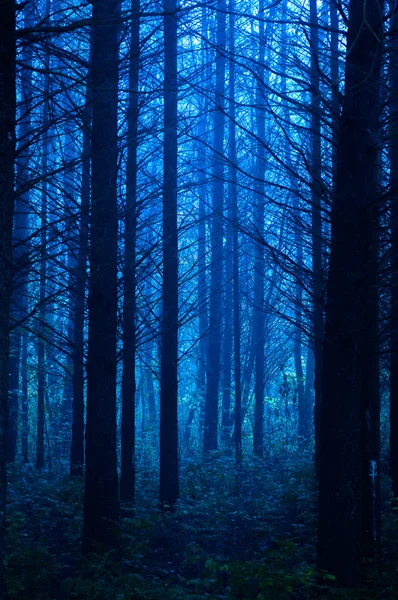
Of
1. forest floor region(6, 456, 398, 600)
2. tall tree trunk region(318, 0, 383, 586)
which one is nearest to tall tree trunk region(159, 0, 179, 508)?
forest floor region(6, 456, 398, 600)

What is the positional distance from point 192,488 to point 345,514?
751cm

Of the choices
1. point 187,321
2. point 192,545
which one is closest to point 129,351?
point 187,321

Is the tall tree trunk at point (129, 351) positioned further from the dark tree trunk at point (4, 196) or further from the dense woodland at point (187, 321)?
the dark tree trunk at point (4, 196)

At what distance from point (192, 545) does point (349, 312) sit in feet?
13.9

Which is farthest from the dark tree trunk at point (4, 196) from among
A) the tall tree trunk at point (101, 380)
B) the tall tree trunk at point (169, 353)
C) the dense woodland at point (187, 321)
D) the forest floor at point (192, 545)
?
the tall tree trunk at point (169, 353)

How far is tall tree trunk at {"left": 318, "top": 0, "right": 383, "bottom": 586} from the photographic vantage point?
525cm

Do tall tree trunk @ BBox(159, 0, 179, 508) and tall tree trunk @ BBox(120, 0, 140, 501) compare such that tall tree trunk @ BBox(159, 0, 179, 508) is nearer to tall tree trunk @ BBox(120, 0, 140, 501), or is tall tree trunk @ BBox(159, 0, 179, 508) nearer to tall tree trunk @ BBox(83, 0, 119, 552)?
tall tree trunk @ BBox(120, 0, 140, 501)

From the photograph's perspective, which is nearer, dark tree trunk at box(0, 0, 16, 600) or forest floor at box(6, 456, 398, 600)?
dark tree trunk at box(0, 0, 16, 600)

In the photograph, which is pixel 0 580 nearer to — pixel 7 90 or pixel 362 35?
pixel 7 90

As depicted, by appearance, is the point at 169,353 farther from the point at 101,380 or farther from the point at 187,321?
the point at 101,380

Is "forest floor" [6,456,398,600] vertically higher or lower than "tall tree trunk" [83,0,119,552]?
lower

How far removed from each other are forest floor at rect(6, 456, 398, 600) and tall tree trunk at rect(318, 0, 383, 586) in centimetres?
43

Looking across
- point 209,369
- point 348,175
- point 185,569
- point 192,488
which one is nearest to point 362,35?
point 348,175

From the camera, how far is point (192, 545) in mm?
7793
